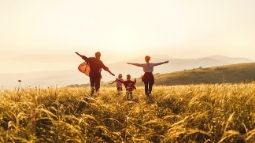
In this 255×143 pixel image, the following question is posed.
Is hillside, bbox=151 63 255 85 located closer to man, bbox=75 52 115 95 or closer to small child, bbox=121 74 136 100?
small child, bbox=121 74 136 100

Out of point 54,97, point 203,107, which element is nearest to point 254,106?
point 203,107

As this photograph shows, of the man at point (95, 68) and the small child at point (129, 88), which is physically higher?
the man at point (95, 68)

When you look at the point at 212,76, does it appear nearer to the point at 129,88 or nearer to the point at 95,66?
the point at 95,66

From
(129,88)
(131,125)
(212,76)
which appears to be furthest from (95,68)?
(212,76)

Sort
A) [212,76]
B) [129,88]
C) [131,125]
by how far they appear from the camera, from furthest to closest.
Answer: [212,76], [129,88], [131,125]

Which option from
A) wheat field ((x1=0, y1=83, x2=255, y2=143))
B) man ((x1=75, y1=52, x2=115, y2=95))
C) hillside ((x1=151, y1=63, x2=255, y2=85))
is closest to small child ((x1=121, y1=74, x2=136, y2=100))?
man ((x1=75, y1=52, x2=115, y2=95))

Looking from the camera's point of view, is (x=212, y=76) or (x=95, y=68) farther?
(x=212, y=76)

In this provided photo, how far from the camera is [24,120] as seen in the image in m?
7.54

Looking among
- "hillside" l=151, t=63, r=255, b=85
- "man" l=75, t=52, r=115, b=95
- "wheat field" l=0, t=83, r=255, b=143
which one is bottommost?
"hillside" l=151, t=63, r=255, b=85

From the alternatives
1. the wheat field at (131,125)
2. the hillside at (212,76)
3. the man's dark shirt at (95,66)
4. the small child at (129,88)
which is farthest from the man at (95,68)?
the hillside at (212,76)

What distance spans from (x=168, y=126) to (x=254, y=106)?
178 cm

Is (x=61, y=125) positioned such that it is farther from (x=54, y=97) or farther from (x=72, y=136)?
(x=54, y=97)

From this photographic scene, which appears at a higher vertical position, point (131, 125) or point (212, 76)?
point (131, 125)

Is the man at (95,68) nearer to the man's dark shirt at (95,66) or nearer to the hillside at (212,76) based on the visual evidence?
the man's dark shirt at (95,66)
